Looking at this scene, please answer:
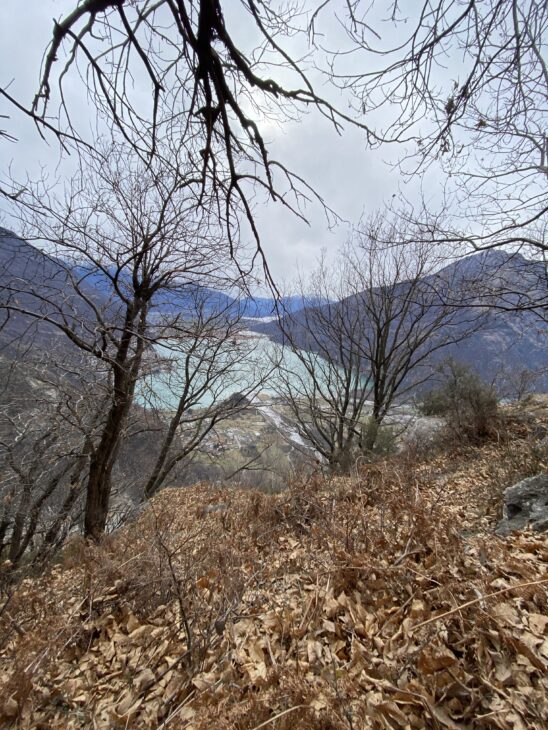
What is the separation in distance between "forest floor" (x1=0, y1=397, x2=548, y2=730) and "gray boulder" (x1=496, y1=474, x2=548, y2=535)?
0.17m

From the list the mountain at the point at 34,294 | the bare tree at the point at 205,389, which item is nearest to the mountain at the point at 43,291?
the mountain at the point at 34,294

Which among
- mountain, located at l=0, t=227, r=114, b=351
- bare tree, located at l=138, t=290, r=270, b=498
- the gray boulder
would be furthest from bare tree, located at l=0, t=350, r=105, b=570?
the gray boulder

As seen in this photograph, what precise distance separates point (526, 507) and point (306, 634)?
7.74 ft

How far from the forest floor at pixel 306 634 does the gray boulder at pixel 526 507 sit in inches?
6.6

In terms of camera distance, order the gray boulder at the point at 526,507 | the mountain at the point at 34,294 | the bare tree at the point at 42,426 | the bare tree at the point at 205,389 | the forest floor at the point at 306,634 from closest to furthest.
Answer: the forest floor at the point at 306,634, the gray boulder at the point at 526,507, the mountain at the point at 34,294, the bare tree at the point at 42,426, the bare tree at the point at 205,389

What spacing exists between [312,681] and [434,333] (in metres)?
9.20

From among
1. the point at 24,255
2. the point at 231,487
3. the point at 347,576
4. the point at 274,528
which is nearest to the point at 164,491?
the point at 231,487

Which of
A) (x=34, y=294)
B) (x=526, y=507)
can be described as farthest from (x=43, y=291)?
(x=526, y=507)

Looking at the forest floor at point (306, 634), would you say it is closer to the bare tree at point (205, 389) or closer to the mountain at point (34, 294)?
the mountain at point (34, 294)

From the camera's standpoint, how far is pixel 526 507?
298 cm

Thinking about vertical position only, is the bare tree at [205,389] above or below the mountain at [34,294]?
below

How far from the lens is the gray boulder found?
2.76 metres

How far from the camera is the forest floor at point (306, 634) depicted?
1.49m

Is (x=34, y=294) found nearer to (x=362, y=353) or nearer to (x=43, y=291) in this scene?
(x=43, y=291)
